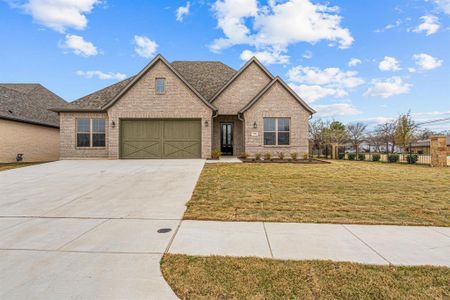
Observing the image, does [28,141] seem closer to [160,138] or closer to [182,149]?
[160,138]

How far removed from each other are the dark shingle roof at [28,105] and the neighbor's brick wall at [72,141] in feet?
5.85

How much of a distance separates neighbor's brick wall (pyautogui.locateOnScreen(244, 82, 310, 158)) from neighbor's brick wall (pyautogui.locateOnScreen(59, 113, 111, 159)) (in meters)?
9.99

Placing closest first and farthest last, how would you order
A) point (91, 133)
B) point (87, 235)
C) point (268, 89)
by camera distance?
point (87, 235) → point (91, 133) → point (268, 89)

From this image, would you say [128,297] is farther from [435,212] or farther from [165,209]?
[435,212]

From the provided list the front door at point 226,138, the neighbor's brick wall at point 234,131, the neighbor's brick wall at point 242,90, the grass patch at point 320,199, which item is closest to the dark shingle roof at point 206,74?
the neighbor's brick wall at point 242,90

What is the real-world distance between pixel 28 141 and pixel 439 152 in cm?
3060

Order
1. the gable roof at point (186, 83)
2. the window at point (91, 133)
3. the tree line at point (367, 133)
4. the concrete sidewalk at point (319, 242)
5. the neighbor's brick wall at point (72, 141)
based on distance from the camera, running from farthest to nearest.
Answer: the tree line at point (367, 133)
the window at point (91, 133)
the neighbor's brick wall at point (72, 141)
the gable roof at point (186, 83)
the concrete sidewalk at point (319, 242)

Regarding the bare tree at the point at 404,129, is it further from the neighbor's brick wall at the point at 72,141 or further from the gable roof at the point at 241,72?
the neighbor's brick wall at the point at 72,141

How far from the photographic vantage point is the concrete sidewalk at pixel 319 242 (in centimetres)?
346

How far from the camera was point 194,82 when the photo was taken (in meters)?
20.1

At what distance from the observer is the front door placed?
18.6 m

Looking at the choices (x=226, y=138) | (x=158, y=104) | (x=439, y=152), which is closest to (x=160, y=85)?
(x=158, y=104)

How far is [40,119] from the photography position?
20188 millimetres

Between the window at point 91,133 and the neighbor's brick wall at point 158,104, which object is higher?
the neighbor's brick wall at point 158,104
